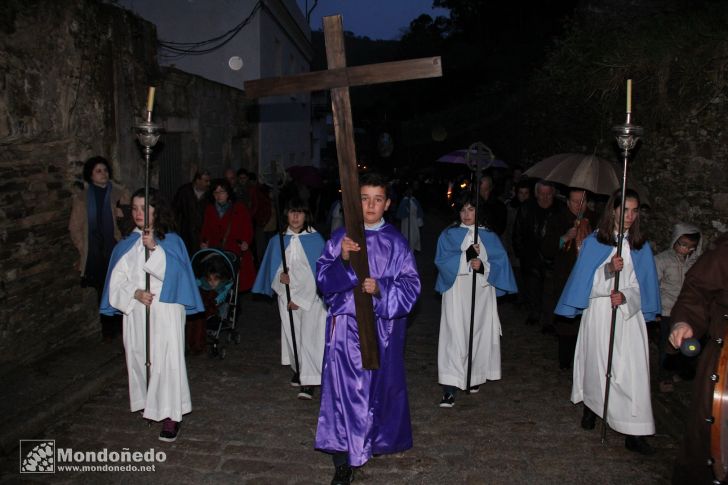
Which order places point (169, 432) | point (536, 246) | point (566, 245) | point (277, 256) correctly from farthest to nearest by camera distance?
point (536, 246) → point (566, 245) → point (277, 256) → point (169, 432)

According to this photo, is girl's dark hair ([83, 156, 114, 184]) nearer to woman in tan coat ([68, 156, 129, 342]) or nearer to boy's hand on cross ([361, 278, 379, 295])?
woman in tan coat ([68, 156, 129, 342])

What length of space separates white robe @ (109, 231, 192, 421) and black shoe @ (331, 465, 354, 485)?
4.67 feet

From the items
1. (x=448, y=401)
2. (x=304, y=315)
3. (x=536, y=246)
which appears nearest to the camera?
(x=448, y=401)

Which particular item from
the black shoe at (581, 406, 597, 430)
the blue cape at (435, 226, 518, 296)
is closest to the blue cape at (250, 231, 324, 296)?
the blue cape at (435, 226, 518, 296)

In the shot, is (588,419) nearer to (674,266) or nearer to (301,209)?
(674,266)

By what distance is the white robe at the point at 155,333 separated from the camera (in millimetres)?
5176

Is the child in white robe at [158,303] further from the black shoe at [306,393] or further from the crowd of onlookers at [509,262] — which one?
the black shoe at [306,393]

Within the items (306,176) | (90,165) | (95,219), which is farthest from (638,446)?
(306,176)

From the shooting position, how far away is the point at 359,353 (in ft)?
15.0

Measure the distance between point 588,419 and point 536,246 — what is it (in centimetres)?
345

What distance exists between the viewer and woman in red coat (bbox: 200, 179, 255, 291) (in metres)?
8.45

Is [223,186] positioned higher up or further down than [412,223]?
higher up

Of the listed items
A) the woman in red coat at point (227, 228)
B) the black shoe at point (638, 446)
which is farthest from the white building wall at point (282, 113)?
the black shoe at point (638, 446)

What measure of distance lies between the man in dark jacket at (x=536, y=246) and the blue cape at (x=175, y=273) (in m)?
4.69
